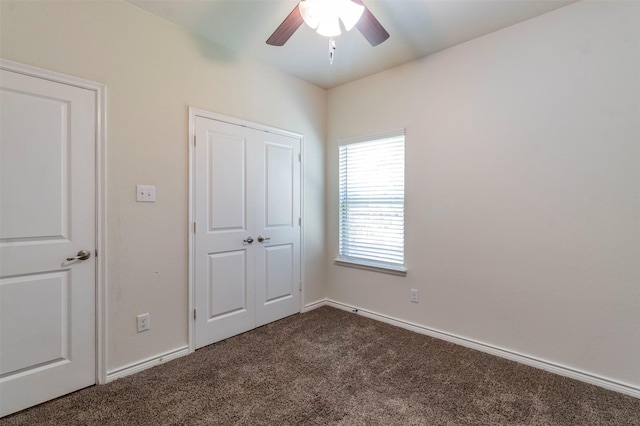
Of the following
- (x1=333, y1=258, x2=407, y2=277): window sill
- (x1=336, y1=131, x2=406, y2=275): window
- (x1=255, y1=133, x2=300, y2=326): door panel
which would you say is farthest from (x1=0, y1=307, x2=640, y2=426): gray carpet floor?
(x1=336, y1=131, x2=406, y2=275): window

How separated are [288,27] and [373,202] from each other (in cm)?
191

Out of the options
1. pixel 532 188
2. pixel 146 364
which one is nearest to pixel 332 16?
pixel 532 188

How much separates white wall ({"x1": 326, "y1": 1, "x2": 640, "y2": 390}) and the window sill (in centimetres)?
10

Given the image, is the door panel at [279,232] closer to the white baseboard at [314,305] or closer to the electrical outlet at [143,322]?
the white baseboard at [314,305]

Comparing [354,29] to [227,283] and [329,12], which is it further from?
[227,283]

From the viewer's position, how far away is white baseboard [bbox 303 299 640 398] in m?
1.96

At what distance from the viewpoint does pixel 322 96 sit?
365 centimetres

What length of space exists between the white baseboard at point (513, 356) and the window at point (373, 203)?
52cm

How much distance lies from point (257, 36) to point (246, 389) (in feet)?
8.96

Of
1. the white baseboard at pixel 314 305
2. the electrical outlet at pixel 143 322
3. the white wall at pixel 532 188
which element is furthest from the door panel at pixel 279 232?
the white wall at pixel 532 188

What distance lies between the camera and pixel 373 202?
10.6 ft

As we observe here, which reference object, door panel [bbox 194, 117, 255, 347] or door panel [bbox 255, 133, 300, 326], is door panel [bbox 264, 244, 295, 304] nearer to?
door panel [bbox 255, 133, 300, 326]

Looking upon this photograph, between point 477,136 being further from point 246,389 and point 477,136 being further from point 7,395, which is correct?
point 7,395

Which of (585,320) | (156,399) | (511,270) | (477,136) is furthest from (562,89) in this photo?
(156,399)
